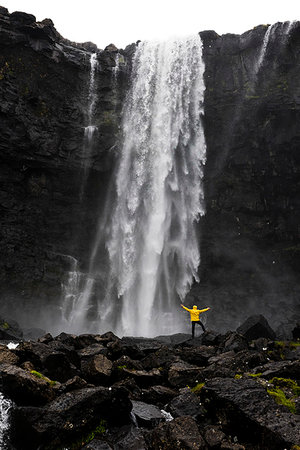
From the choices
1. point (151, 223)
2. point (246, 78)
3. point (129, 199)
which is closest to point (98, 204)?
point (129, 199)

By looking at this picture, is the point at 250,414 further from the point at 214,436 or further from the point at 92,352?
the point at 92,352

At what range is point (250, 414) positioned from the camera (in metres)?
5.18

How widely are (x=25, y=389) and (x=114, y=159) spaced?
23.0 meters

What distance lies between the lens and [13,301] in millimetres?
24094

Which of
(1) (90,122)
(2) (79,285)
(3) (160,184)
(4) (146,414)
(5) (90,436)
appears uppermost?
(1) (90,122)

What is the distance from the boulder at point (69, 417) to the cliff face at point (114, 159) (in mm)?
19907

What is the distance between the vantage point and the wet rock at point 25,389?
231 inches

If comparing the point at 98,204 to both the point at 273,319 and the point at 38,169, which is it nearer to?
the point at 38,169

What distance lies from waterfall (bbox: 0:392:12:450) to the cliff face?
19.4m

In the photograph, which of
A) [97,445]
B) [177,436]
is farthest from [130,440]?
→ [177,436]

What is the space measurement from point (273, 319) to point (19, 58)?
89.7 feet

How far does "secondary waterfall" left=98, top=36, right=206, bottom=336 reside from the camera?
1018 inches

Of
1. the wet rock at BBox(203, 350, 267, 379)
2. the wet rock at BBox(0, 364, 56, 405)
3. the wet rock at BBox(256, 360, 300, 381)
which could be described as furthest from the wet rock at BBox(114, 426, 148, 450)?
the wet rock at BBox(256, 360, 300, 381)

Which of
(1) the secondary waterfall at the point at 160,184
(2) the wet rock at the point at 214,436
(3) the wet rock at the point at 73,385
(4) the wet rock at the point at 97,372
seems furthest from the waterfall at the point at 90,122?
(2) the wet rock at the point at 214,436
